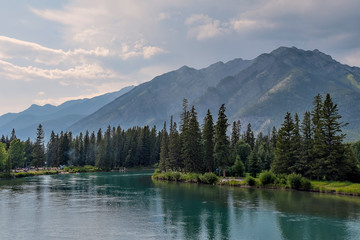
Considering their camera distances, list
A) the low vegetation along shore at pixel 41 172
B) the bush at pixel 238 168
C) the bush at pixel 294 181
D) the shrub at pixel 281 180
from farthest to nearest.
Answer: the low vegetation along shore at pixel 41 172
the bush at pixel 238 168
the shrub at pixel 281 180
the bush at pixel 294 181

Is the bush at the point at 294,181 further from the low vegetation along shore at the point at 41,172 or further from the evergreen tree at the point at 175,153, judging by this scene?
the low vegetation along shore at the point at 41,172

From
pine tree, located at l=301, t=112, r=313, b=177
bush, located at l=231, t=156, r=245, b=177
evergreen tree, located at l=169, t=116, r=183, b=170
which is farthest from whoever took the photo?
evergreen tree, located at l=169, t=116, r=183, b=170

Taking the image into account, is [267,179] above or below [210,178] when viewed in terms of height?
above

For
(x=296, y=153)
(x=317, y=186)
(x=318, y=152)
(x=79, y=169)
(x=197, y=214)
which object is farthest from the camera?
(x=79, y=169)

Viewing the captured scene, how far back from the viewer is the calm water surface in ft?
135

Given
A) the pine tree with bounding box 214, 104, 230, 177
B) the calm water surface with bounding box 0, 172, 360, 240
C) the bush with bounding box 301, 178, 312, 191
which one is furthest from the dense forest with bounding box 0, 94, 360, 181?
the calm water surface with bounding box 0, 172, 360, 240

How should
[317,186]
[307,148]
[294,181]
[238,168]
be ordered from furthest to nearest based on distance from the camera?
[238,168], [307,148], [294,181], [317,186]

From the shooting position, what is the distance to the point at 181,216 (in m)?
51.8

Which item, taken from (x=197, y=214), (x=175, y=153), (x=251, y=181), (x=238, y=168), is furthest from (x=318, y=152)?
(x=175, y=153)

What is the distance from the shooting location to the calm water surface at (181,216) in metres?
41.2

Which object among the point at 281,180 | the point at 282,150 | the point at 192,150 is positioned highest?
the point at 192,150

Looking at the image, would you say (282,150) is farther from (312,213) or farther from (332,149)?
(312,213)

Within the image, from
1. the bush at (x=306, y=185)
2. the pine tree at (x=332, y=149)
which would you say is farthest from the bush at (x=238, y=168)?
the pine tree at (x=332, y=149)

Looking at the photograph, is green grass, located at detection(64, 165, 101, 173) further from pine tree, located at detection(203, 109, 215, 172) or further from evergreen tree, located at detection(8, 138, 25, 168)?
pine tree, located at detection(203, 109, 215, 172)
